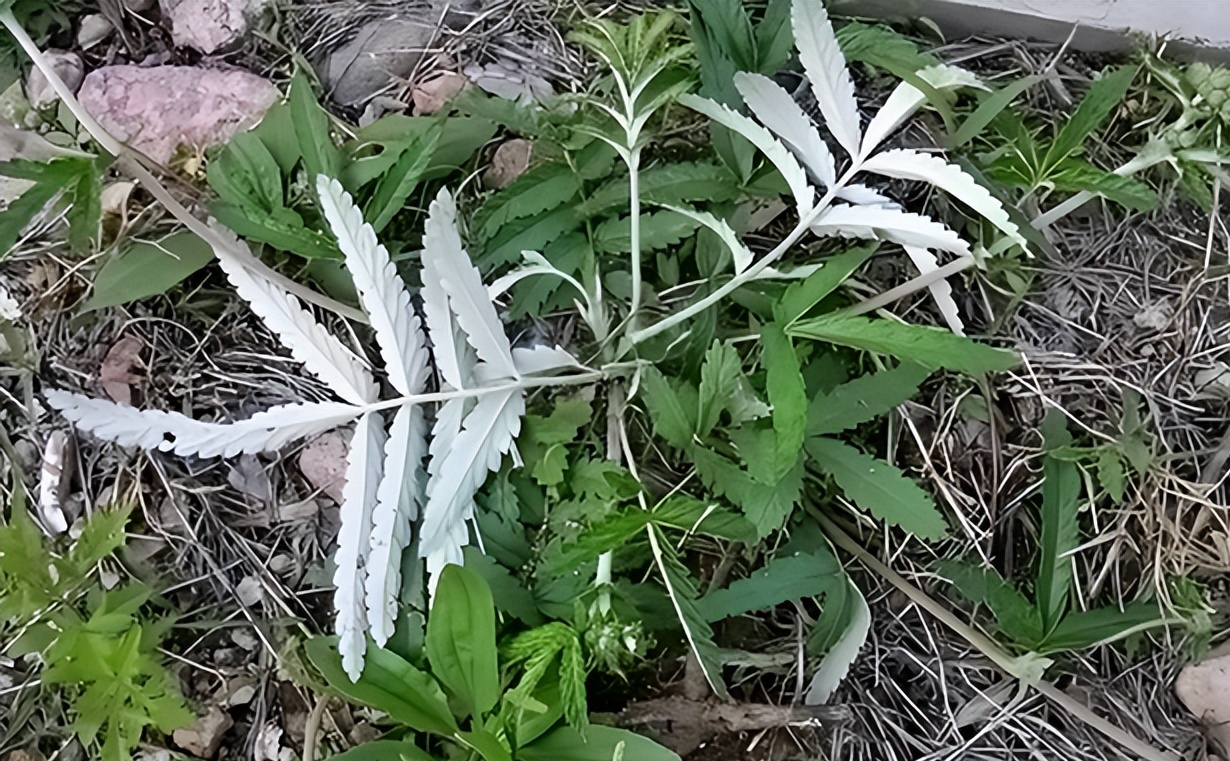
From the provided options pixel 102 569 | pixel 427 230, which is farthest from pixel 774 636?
pixel 102 569

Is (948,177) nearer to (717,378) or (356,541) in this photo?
(717,378)

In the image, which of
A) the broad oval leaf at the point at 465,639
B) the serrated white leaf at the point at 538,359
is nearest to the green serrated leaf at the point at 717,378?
the serrated white leaf at the point at 538,359

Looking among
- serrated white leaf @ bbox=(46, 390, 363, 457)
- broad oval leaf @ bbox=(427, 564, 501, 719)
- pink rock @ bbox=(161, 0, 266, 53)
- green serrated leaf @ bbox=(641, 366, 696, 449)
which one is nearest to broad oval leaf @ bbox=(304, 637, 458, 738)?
broad oval leaf @ bbox=(427, 564, 501, 719)

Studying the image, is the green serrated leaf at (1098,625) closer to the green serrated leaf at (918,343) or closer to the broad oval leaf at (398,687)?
the green serrated leaf at (918,343)

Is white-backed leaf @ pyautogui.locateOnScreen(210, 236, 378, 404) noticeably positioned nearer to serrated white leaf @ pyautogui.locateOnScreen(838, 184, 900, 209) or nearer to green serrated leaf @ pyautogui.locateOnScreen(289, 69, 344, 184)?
green serrated leaf @ pyautogui.locateOnScreen(289, 69, 344, 184)

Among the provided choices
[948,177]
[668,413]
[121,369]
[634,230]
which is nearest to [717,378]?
[668,413]

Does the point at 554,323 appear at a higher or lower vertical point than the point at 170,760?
higher

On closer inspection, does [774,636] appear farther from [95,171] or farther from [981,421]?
[95,171]
